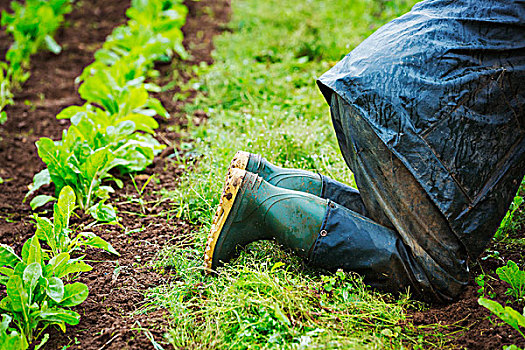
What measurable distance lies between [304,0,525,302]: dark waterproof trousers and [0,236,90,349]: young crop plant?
3.36 ft

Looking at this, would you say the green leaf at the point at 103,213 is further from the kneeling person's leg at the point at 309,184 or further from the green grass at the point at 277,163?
the kneeling person's leg at the point at 309,184

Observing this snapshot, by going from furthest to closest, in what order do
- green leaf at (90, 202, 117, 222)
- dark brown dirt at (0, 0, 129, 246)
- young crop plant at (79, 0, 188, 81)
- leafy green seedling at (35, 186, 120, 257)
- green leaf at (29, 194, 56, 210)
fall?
young crop plant at (79, 0, 188, 81) < dark brown dirt at (0, 0, 129, 246) < green leaf at (29, 194, 56, 210) < green leaf at (90, 202, 117, 222) < leafy green seedling at (35, 186, 120, 257)

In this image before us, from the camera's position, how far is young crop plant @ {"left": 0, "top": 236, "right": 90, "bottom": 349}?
1.92 m

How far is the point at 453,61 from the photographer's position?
1.85 metres

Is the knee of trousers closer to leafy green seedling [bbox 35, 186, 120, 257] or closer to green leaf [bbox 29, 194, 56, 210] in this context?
leafy green seedling [bbox 35, 186, 120, 257]

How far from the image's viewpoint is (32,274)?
1.96 m

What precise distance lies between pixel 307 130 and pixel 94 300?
1715 mm

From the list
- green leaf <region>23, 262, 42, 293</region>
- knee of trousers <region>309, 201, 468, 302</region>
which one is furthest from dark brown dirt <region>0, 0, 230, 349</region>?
knee of trousers <region>309, 201, 468, 302</region>

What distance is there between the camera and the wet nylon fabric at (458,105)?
1.83 metres

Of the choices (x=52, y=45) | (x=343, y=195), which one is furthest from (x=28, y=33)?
(x=343, y=195)

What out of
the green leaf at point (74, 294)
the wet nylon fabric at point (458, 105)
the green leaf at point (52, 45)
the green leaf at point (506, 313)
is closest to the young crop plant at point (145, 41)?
the green leaf at point (52, 45)

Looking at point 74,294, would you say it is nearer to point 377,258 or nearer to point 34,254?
point 34,254

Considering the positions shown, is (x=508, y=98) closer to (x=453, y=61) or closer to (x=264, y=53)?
(x=453, y=61)

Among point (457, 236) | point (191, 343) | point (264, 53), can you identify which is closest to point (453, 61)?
point (457, 236)
